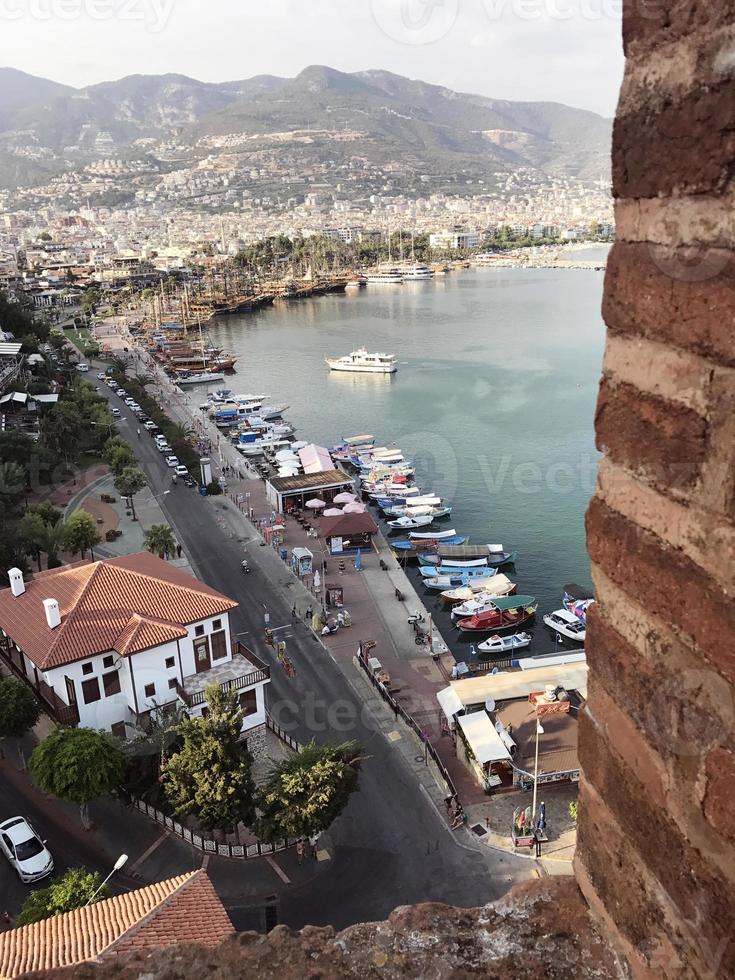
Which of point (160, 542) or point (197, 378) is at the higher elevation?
point (160, 542)

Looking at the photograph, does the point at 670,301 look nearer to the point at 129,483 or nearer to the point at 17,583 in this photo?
the point at 17,583

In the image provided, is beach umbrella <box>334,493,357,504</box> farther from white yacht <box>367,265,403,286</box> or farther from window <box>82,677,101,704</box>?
white yacht <box>367,265,403,286</box>

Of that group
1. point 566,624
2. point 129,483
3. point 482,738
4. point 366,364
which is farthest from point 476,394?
point 482,738

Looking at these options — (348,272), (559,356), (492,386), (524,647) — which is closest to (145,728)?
(524,647)

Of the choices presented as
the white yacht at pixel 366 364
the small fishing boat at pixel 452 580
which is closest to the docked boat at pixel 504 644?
the small fishing boat at pixel 452 580

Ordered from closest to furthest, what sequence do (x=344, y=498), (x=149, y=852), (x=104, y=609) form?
1. (x=149, y=852)
2. (x=104, y=609)
3. (x=344, y=498)

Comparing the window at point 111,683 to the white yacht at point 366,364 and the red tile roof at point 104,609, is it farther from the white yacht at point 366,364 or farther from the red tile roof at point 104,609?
the white yacht at point 366,364
